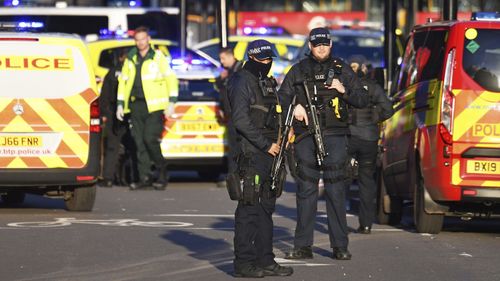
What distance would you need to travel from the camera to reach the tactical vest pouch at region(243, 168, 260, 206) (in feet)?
35.1

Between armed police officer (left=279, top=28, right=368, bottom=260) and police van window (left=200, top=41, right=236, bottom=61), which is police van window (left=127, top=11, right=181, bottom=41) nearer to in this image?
police van window (left=200, top=41, right=236, bottom=61)

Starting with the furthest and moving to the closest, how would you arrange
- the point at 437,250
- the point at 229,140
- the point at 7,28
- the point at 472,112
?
the point at 229,140, the point at 7,28, the point at 472,112, the point at 437,250

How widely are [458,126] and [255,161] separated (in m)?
3.20

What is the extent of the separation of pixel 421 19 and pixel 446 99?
3321 centimetres

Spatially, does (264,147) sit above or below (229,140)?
above

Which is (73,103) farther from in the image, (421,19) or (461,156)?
(421,19)

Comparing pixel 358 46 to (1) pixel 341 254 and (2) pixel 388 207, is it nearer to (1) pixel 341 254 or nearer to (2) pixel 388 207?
(2) pixel 388 207

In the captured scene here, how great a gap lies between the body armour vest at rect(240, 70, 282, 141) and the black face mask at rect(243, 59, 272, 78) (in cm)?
4

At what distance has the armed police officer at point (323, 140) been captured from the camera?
11.9 metres

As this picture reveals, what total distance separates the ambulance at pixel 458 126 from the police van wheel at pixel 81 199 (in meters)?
3.56

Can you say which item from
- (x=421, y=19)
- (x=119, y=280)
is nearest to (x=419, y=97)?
(x=119, y=280)

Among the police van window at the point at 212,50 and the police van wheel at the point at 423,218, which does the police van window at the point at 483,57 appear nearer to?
the police van wheel at the point at 423,218

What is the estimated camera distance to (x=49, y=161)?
50.9 ft

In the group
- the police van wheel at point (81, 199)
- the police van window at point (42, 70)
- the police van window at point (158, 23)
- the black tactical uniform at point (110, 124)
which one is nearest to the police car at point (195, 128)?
the black tactical uniform at point (110, 124)
